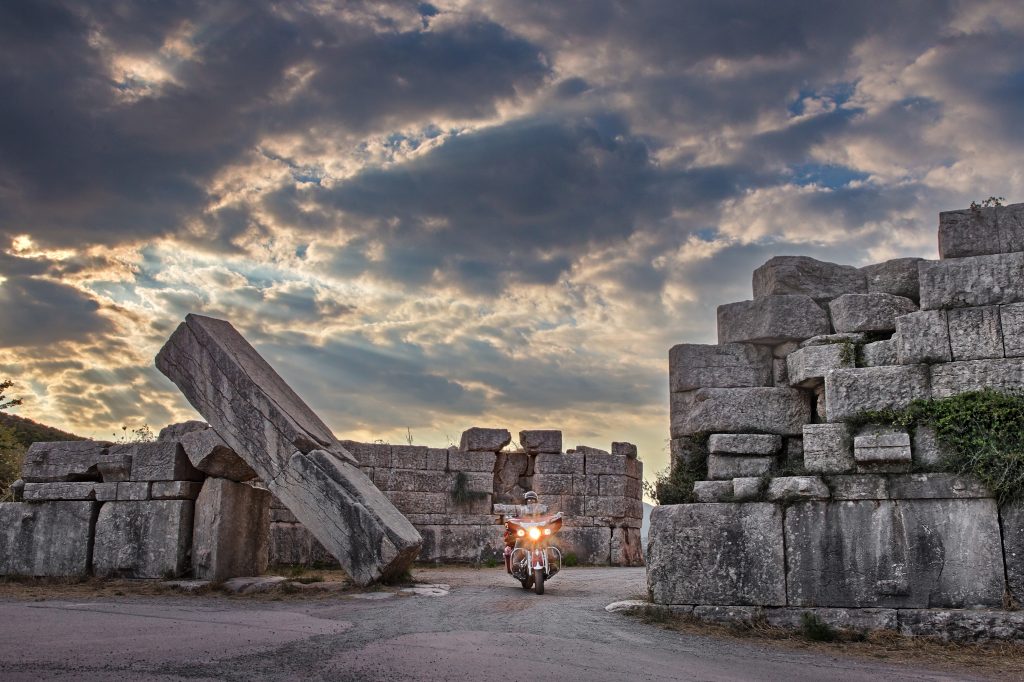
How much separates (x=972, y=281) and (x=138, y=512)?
10.1 meters

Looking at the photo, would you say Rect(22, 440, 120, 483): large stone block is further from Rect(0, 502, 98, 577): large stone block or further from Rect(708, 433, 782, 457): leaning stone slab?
Rect(708, 433, 782, 457): leaning stone slab

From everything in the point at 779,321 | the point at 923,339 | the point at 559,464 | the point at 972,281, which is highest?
the point at 972,281

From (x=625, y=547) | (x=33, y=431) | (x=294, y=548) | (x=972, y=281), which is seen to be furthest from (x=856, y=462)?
(x=33, y=431)

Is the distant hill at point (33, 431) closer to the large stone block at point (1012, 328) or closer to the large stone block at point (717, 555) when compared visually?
the large stone block at point (717, 555)

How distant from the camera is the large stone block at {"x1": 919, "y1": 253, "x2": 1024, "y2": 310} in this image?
25.8 ft

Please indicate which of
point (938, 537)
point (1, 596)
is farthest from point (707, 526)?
point (1, 596)

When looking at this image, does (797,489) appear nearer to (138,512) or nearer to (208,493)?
(208,493)

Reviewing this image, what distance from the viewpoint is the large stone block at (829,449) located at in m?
7.75

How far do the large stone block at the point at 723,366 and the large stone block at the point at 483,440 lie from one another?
7.34 metres

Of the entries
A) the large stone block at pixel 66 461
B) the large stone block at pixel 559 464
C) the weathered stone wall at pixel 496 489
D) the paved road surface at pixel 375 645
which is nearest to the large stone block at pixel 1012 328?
the paved road surface at pixel 375 645

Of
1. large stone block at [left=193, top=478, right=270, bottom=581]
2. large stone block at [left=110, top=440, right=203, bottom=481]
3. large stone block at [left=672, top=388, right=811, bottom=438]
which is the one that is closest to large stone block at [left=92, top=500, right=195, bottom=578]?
large stone block at [left=193, top=478, right=270, bottom=581]

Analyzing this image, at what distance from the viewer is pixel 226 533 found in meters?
11.1

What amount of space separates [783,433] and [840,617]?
1.95 m

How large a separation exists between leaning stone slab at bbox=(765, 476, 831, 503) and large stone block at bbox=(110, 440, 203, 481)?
749cm
